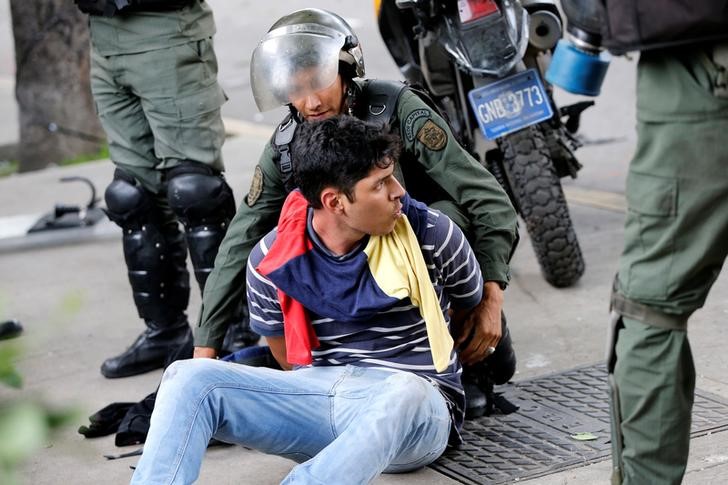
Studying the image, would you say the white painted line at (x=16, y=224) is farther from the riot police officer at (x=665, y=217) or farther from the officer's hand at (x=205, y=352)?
the riot police officer at (x=665, y=217)

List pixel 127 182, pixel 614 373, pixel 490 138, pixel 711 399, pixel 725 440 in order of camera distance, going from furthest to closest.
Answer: pixel 490 138 < pixel 127 182 < pixel 711 399 < pixel 725 440 < pixel 614 373

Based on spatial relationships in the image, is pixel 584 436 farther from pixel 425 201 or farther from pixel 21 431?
pixel 21 431

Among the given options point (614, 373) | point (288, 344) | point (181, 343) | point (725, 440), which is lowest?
point (181, 343)

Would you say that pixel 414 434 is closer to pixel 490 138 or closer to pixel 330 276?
pixel 330 276

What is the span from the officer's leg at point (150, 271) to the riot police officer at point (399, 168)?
795 mm

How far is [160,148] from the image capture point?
414 centimetres

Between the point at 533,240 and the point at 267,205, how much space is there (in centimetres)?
147

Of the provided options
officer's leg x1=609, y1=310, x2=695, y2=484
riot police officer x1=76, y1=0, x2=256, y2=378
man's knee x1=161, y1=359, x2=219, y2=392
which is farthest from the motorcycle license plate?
officer's leg x1=609, y1=310, x2=695, y2=484

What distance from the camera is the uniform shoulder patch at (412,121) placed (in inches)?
132

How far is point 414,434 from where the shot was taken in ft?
9.55

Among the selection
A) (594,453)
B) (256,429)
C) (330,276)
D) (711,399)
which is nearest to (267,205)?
(330,276)

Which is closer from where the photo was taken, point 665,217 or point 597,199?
point 665,217

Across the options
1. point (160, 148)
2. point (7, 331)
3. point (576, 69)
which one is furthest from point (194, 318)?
point (576, 69)

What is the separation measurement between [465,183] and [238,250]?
0.65 metres
